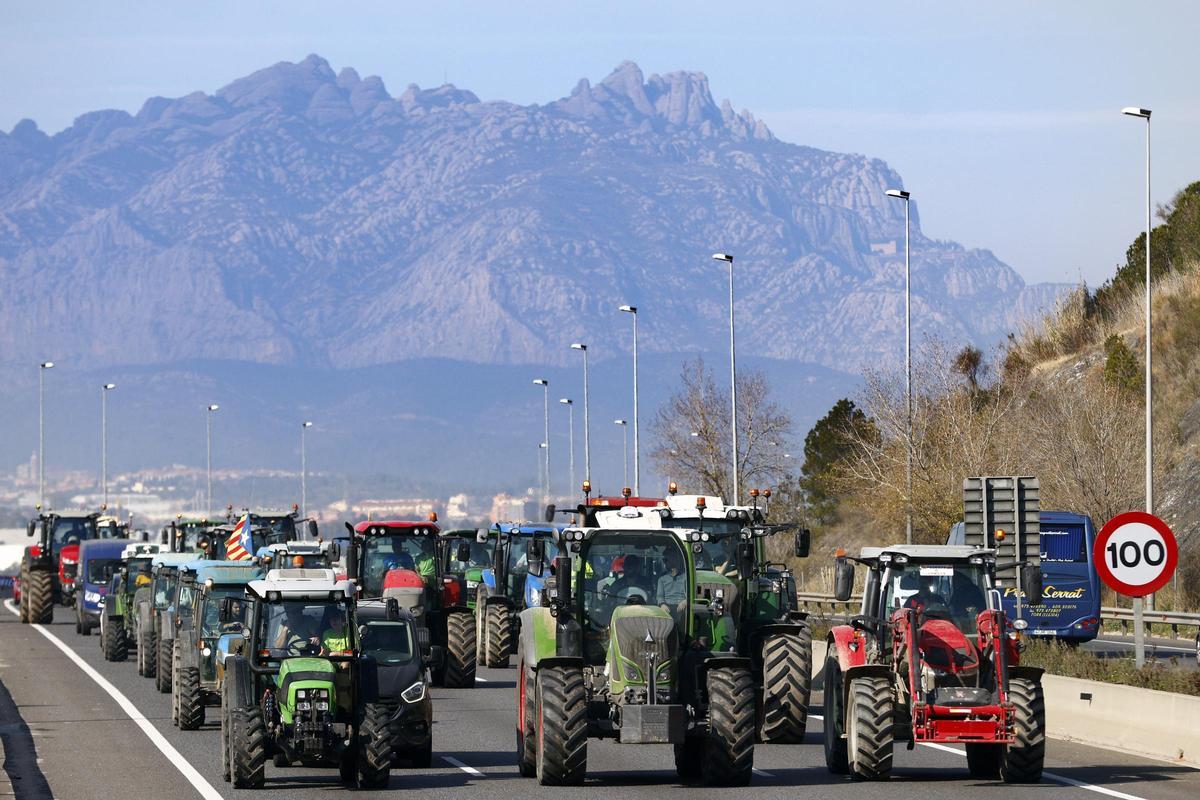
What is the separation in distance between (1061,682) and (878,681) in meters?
6.10

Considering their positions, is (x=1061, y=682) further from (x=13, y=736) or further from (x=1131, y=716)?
(x=13, y=736)

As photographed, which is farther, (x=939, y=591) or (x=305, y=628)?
(x=305, y=628)

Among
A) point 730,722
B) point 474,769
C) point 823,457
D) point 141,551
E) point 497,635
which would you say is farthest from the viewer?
point 823,457

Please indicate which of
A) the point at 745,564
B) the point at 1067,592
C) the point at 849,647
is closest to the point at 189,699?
the point at 745,564

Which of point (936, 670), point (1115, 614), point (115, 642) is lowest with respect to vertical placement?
point (115, 642)

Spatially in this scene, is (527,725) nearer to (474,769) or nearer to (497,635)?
(474,769)

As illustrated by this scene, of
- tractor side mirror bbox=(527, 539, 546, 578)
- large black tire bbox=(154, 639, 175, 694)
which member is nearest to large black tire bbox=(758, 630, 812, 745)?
tractor side mirror bbox=(527, 539, 546, 578)

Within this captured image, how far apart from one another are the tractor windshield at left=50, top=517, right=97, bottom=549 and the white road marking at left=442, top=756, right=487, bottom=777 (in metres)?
41.1

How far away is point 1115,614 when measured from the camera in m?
47.7

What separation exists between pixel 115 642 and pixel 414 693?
67.5ft

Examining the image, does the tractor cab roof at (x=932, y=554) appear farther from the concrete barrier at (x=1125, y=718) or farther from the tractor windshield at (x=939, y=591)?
the concrete barrier at (x=1125, y=718)

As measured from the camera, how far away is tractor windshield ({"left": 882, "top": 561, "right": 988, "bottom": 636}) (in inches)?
791

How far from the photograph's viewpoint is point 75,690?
33.8 metres

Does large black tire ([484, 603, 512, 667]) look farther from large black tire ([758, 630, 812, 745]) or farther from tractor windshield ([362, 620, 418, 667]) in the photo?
tractor windshield ([362, 620, 418, 667])
